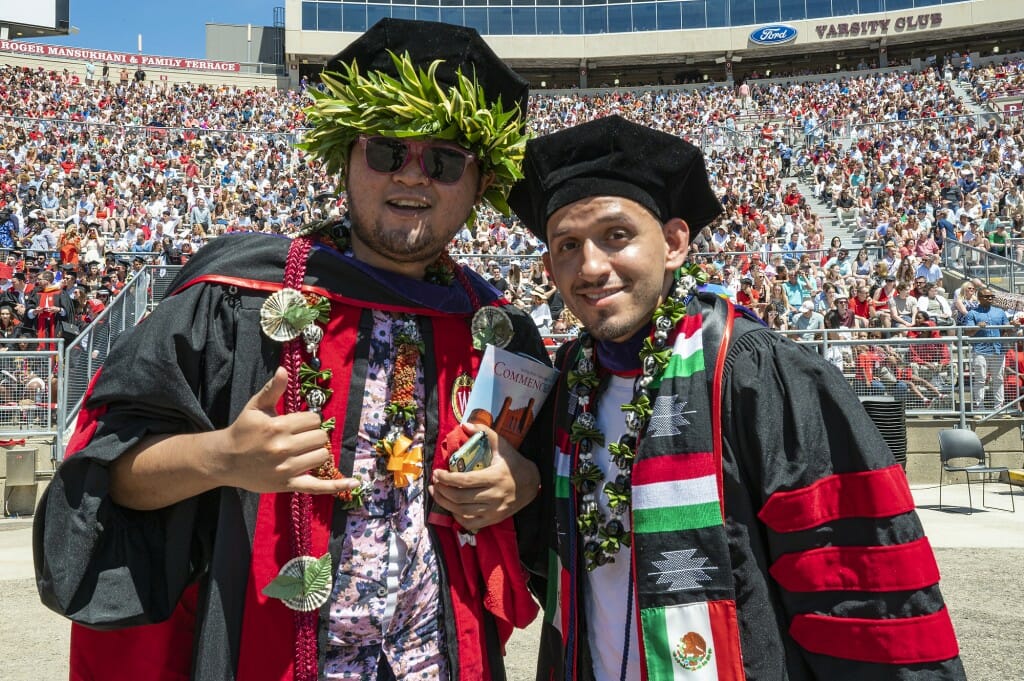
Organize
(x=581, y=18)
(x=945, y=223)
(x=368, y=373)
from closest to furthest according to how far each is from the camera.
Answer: (x=368, y=373)
(x=945, y=223)
(x=581, y=18)

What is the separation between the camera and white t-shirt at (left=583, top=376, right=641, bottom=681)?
2.00 meters

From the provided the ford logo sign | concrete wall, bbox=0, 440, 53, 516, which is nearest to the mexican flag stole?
concrete wall, bbox=0, 440, 53, 516

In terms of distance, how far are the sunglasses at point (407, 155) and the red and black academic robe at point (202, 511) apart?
0.27 meters

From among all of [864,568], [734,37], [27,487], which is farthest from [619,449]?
[734,37]

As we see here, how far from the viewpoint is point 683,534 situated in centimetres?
189

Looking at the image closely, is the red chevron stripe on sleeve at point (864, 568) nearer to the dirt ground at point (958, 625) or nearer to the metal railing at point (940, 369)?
the dirt ground at point (958, 625)

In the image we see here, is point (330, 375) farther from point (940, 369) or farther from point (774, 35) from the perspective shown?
point (774, 35)

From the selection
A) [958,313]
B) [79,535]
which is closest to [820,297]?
[958,313]

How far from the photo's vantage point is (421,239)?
221 centimetres

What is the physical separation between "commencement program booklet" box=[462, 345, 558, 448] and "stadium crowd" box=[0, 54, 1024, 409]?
5.95 metres

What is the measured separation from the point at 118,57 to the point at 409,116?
43.0 metres

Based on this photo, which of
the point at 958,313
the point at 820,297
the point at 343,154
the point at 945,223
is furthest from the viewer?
the point at 945,223

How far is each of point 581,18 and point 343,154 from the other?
4594 cm

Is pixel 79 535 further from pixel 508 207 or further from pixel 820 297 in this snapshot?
pixel 820 297
